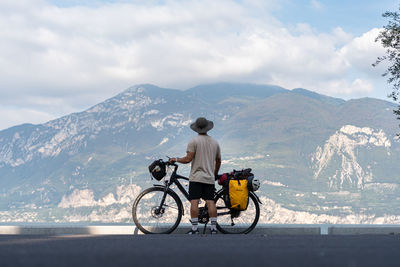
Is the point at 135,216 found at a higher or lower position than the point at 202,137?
lower

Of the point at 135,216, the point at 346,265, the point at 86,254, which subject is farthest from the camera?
the point at 135,216

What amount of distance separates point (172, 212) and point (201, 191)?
2.43 ft

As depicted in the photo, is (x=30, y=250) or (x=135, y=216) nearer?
(x=30, y=250)

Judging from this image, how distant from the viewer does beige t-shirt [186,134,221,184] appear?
10766mm

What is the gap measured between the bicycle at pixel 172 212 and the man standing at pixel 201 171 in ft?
0.74

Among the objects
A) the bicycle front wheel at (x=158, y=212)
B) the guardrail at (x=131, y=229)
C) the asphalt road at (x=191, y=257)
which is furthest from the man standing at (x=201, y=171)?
the asphalt road at (x=191, y=257)

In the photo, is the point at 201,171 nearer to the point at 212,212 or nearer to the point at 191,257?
the point at 212,212

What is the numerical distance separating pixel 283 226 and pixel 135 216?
9.15ft

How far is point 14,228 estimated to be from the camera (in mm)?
11078

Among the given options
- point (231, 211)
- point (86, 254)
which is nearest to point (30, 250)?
point (86, 254)

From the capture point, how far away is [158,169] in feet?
36.7

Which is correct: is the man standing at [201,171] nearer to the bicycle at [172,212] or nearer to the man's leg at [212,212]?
the man's leg at [212,212]

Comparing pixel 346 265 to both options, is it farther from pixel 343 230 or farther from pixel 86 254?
pixel 343 230

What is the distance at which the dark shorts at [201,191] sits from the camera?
423 inches
